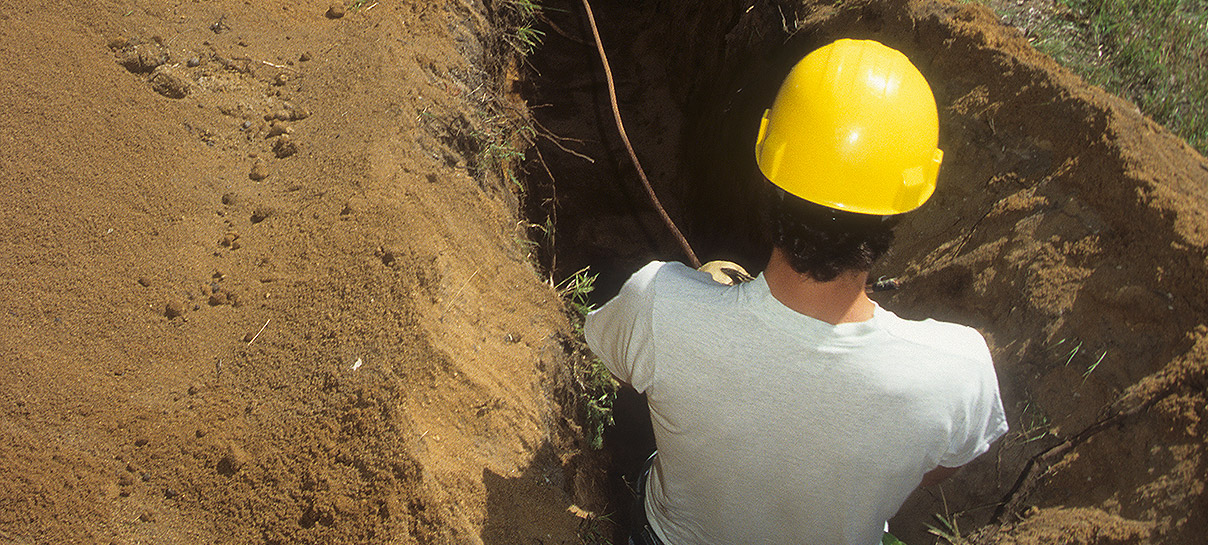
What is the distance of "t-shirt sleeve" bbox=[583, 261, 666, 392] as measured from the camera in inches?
61.2

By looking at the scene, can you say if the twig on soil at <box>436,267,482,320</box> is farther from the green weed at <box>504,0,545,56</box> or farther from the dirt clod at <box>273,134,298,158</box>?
the green weed at <box>504,0,545,56</box>

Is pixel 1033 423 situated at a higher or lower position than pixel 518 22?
lower

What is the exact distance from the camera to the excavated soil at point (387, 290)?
2.02m

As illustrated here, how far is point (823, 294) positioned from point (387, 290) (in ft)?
4.70

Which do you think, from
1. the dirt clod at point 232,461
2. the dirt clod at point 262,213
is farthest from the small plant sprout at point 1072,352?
the dirt clod at point 262,213

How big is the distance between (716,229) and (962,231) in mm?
1467

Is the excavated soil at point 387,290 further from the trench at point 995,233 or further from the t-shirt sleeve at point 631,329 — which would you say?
the t-shirt sleeve at point 631,329

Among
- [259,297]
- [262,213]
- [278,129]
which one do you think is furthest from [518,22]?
[259,297]

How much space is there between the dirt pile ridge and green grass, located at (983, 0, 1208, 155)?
2.15m

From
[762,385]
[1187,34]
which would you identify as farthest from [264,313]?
[1187,34]

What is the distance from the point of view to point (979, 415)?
151 cm

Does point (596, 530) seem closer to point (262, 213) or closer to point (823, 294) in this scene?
point (823, 294)

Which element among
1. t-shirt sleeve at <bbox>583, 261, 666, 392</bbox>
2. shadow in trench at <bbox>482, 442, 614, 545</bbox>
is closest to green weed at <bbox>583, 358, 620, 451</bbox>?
shadow in trench at <bbox>482, 442, 614, 545</bbox>

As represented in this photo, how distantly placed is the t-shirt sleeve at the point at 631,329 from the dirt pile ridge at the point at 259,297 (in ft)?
2.39
